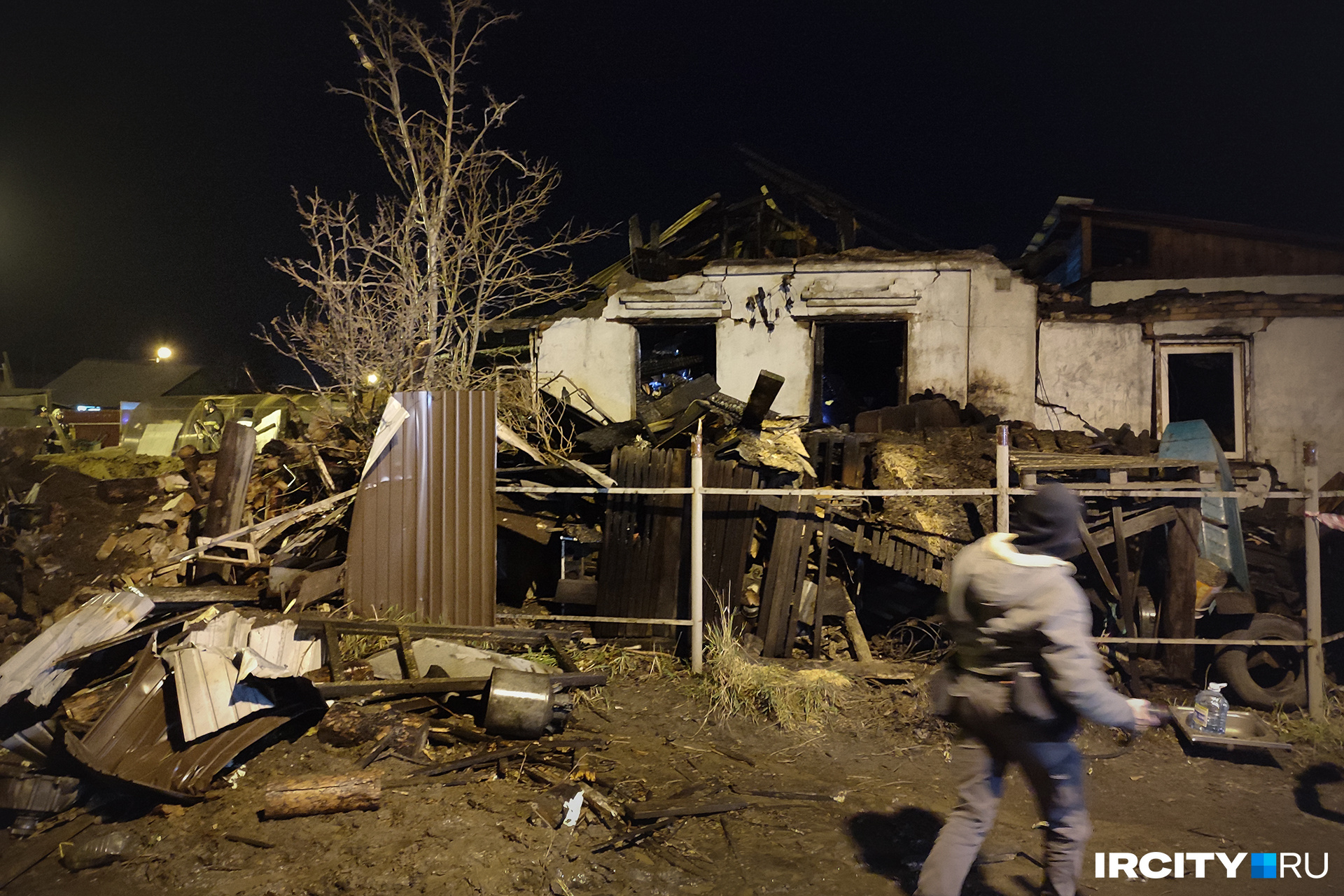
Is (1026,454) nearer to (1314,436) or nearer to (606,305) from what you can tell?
(1314,436)

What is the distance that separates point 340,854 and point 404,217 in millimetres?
7955

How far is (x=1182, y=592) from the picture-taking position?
5.83 meters

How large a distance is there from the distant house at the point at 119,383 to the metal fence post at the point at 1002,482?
35.1 m

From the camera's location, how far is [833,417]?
12398 millimetres

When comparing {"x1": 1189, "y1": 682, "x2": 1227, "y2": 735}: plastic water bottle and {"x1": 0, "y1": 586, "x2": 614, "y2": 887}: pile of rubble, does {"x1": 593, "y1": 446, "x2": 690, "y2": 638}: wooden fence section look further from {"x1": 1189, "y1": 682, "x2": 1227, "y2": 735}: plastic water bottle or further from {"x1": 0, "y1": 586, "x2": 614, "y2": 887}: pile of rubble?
{"x1": 1189, "y1": 682, "x2": 1227, "y2": 735}: plastic water bottle

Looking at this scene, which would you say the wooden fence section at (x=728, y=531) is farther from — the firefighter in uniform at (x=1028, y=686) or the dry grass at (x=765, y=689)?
the firefighter in uniform at (x=1028, y=686)

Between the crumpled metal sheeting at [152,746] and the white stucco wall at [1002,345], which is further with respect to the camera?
the white stucco wall at [1002,345]

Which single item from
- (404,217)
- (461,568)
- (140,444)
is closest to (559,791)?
(461,568)

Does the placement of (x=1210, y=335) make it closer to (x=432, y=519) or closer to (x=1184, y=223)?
(x=1184, y=223)

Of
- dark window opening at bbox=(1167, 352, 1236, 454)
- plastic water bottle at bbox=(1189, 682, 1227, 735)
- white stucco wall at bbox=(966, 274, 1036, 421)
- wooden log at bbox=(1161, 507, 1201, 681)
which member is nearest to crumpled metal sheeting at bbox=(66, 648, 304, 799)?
plastic water bottle at bbox=(1189, 682, 1227, 735)

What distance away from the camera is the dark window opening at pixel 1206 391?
10.0m

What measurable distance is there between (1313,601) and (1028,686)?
4.44 metres

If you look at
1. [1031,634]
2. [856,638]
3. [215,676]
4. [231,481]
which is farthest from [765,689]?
[231,481]

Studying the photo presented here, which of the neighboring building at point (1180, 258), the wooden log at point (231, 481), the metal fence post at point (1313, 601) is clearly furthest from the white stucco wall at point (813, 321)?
the metal fence post at point (1313, 601)
